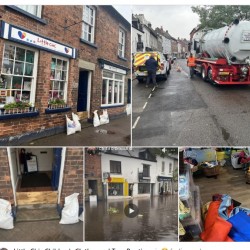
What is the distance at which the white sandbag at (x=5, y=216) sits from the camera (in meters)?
2.85

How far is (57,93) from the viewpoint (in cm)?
325

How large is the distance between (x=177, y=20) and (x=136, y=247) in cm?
225

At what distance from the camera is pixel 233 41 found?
4.31 metres

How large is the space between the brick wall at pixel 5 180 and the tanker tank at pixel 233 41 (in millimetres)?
3090

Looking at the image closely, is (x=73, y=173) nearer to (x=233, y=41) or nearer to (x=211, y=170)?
(x=211, y=170)

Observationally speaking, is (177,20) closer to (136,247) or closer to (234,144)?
(234,144)

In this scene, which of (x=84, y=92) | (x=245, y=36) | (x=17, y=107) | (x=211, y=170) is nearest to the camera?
(x=17, y=107)

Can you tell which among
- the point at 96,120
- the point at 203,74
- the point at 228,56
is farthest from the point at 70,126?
the point at 228,56

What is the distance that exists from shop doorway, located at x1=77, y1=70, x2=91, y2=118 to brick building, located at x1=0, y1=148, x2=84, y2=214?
0.52 metres

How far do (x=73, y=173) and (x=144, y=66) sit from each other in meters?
1.37

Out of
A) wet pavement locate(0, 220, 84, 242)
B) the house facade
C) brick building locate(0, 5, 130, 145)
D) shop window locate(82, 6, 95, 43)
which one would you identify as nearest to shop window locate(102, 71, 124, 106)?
brick building locate(0, 5, 130, 145)

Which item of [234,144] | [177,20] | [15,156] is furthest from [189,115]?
[15,156]

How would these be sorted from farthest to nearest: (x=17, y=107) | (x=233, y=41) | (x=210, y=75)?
(x=210, y=75) → (x=233, y=41) → (x=17, y=107)

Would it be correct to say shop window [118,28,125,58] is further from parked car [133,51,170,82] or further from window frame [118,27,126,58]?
parked car [133,51,170,82]
